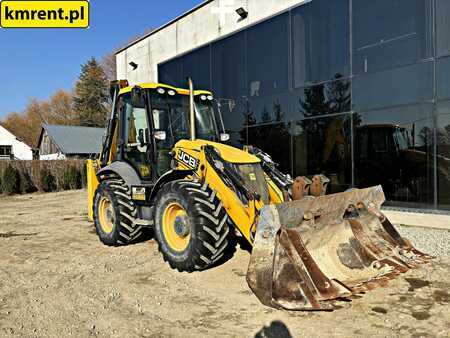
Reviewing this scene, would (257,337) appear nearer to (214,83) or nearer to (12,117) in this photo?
(214,83)

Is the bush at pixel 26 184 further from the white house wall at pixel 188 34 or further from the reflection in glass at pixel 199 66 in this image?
the reflection in glass at pixel 199 66

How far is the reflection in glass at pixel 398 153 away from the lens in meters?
8.16

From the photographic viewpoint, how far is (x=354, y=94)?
9.34 m

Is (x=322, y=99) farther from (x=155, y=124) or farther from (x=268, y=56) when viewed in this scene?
(x=155, y=124)

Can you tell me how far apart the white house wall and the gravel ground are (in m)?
6.53

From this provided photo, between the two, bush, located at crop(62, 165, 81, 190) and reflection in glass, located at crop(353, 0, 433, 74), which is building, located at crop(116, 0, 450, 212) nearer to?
reflection in glass, located at crop(353, 0, 433, 74)

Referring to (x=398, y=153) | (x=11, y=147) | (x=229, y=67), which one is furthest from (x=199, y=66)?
(x=11, y=147)

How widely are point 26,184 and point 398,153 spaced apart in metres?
18.0

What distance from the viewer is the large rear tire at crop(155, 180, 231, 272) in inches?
182

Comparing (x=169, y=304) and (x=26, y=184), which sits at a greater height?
(x=26, y=184)

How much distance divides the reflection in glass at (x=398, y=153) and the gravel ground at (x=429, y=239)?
0.99m

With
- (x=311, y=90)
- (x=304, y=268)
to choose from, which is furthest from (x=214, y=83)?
(x=304, y=268)

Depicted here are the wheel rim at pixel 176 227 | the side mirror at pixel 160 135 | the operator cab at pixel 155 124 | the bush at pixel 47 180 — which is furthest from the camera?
the bush at pixel 47 180

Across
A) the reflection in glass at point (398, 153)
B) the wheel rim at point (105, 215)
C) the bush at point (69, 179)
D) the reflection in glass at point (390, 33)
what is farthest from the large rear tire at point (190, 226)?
the bush at point (69, 179)
